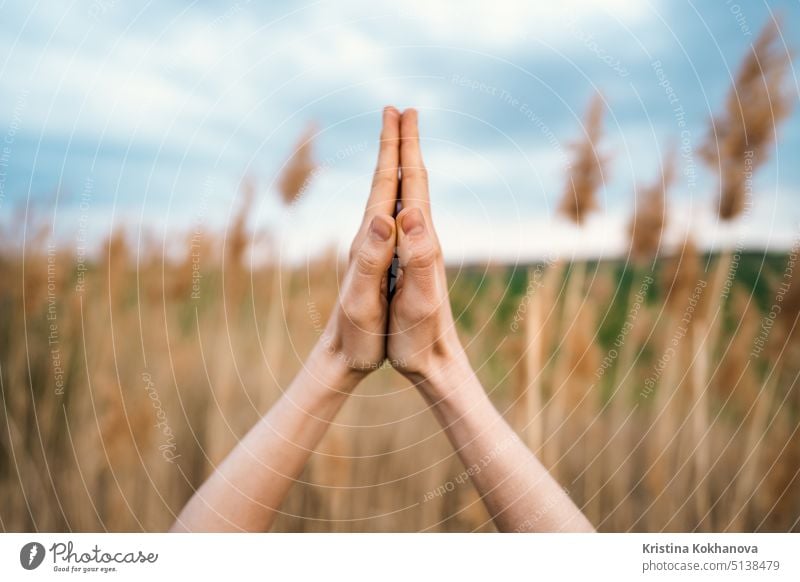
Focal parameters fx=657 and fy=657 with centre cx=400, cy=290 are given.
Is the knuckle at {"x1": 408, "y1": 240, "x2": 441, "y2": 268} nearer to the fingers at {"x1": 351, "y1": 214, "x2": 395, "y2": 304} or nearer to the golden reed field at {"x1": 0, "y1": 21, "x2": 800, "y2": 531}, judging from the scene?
the fingers at {"x1": 351, "y1": 214, "x2": 395, "y2": 304}

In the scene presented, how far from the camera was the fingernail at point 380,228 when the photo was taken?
0.73 meters

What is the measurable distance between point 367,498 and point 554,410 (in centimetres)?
39

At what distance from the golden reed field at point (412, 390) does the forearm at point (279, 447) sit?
38cm

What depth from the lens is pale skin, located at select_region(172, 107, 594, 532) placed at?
2.37 ft

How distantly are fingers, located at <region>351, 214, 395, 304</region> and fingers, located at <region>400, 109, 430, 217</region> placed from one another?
0.20 feet

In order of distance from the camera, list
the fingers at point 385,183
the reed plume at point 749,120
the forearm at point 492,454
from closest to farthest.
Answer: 1. the forearm at point 492,454
2. the fingers at point 385,183
3. the reed plume at point 749,120

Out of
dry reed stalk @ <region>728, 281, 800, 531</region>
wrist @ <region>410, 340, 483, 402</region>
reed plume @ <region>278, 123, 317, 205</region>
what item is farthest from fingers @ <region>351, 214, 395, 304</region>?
dry reed stalk @ <region>728, 281, 800, 531</region>

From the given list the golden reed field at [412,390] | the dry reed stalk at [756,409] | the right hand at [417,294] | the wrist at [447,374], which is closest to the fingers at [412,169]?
the right hand at [417,294]

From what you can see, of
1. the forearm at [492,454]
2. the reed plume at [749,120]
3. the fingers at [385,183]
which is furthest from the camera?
the reed plume at [749,120]

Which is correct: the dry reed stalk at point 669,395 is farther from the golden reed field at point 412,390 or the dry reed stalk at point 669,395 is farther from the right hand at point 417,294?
the right hand at point 417,294

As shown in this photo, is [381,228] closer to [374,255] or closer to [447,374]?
[374,255]

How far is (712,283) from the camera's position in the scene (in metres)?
1.14
